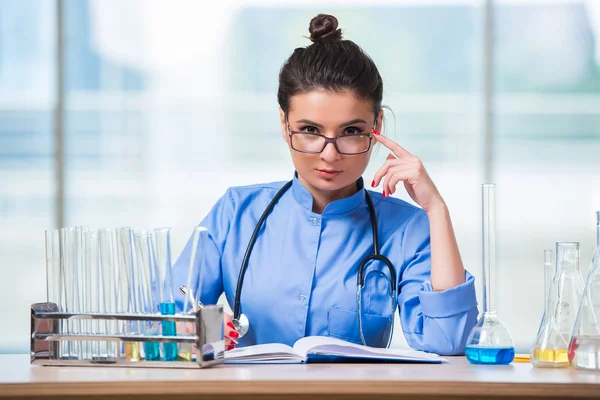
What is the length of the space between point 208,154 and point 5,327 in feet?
5.19

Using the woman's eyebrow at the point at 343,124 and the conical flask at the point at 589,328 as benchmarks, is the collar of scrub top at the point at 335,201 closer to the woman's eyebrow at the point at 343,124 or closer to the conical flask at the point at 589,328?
the woman's eyebrow at the point at 343,124

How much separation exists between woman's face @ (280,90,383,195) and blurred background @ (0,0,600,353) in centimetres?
298

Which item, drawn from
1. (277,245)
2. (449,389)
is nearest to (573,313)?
(449,389)

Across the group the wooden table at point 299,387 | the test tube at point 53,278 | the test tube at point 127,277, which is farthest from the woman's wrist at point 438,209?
the test tube at point 53,278

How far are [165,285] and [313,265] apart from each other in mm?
581

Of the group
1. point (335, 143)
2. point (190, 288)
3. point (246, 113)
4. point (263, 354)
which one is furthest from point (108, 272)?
point (246, 113)

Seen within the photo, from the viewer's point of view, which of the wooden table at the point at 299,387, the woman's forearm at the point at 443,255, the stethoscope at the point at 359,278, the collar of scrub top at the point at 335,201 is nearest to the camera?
the wooden table at the point at 299,387

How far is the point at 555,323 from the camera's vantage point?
1.39 m

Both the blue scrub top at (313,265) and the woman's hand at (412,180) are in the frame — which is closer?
the woman's hand at (412,180)

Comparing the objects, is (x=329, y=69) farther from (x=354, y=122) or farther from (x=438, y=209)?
(x=438, y=209)

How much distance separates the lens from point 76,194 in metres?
4.72

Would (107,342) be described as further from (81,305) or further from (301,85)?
(301,85)

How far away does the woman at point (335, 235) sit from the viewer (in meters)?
1.68

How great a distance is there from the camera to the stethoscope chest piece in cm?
171
